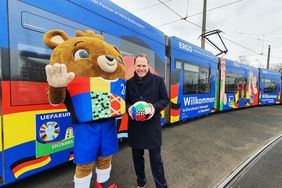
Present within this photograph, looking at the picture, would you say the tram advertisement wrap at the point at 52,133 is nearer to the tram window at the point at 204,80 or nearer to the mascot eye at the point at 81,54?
the mascot eye at the point at 81,54

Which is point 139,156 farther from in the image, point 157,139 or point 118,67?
point 118,67

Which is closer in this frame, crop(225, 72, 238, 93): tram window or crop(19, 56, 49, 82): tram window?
crop(19, 56, 49, 82): tram window

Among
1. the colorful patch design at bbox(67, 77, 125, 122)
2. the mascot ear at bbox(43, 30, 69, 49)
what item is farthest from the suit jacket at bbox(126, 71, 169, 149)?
the mascot ear at bbox(43, 30, 69, 49)

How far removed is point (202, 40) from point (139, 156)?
383 inches

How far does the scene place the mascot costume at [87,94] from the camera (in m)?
1.74

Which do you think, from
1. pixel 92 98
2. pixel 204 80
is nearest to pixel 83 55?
pixel 92 98

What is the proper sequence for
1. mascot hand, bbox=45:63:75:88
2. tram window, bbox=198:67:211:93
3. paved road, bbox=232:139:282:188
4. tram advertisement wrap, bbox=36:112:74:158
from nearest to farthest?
mascot hand, bbox=45:63:75:88, tram advertisement wrap, bbox=36:112:74:158, paved road, bbox=232:139:282:188, tram window, bbox=198:67:211:93

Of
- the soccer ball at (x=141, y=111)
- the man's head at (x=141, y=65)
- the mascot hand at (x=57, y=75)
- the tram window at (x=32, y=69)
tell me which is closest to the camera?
the mascot hand at (x=57, y=75)

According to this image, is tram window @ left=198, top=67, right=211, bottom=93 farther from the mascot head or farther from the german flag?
the german flag

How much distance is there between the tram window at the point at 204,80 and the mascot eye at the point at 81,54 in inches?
223

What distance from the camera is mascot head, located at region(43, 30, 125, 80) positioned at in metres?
1.73

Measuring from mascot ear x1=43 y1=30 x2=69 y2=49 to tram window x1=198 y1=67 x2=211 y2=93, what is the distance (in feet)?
19.0

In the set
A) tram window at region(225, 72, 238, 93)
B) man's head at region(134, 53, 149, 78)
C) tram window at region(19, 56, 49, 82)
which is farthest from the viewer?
tram window at region(225, 72, 238, 93)

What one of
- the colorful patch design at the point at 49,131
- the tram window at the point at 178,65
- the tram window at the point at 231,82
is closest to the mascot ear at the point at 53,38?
the colorful patch design at the point at 49,131
